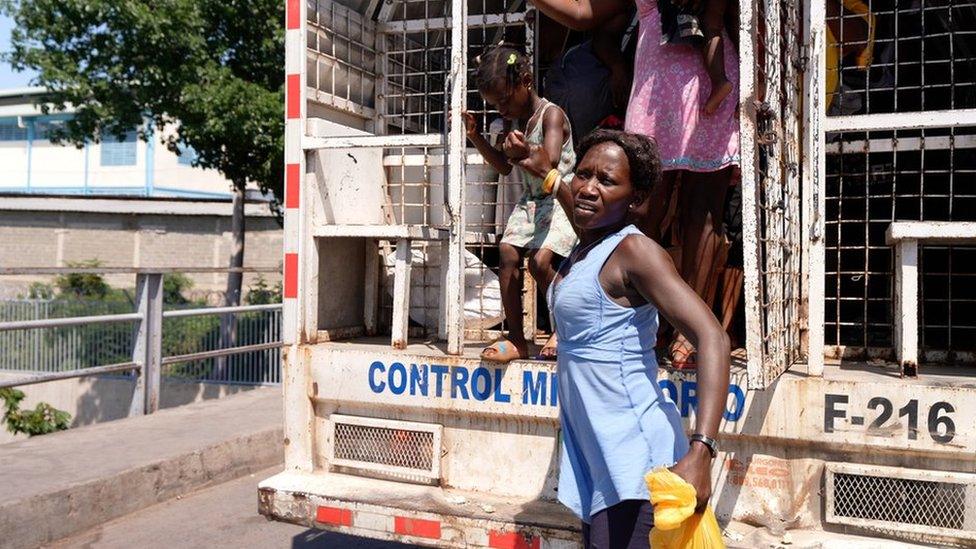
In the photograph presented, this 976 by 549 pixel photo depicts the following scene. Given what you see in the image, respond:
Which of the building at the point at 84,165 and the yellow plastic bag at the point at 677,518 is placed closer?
the yellow plastic bag at the point at 677,518

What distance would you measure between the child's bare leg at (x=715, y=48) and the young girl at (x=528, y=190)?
0.60 metres

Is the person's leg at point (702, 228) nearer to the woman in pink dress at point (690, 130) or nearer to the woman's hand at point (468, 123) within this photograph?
the woman in pink dress at point (690, 130)

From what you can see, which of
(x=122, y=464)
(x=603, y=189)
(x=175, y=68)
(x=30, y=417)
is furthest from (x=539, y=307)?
(x=175, y=68)

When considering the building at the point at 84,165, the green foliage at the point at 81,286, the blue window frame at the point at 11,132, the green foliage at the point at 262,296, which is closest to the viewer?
the green foliage at the point at 262,296

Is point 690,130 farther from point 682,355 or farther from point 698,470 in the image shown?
point 698,470

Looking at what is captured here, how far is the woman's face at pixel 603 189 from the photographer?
2.45 meters

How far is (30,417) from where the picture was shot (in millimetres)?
8586

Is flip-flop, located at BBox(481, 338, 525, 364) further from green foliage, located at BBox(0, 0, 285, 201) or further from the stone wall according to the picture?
the stone wall

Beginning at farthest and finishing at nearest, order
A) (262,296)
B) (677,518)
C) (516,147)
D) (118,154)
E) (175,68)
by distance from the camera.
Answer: (118,154) → (262,296) → (175,68) → (516,147) → (677,518)

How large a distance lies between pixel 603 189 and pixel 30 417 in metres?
7.72

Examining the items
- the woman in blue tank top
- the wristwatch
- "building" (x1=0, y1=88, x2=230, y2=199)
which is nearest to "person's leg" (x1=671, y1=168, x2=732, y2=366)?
the woman in blue tank top

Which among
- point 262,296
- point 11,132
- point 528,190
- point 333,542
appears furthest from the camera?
point 11,132

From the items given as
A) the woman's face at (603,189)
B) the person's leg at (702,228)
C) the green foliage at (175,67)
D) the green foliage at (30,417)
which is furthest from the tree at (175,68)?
the woman's face at (603,189)

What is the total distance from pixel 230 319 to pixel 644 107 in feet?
21.2
